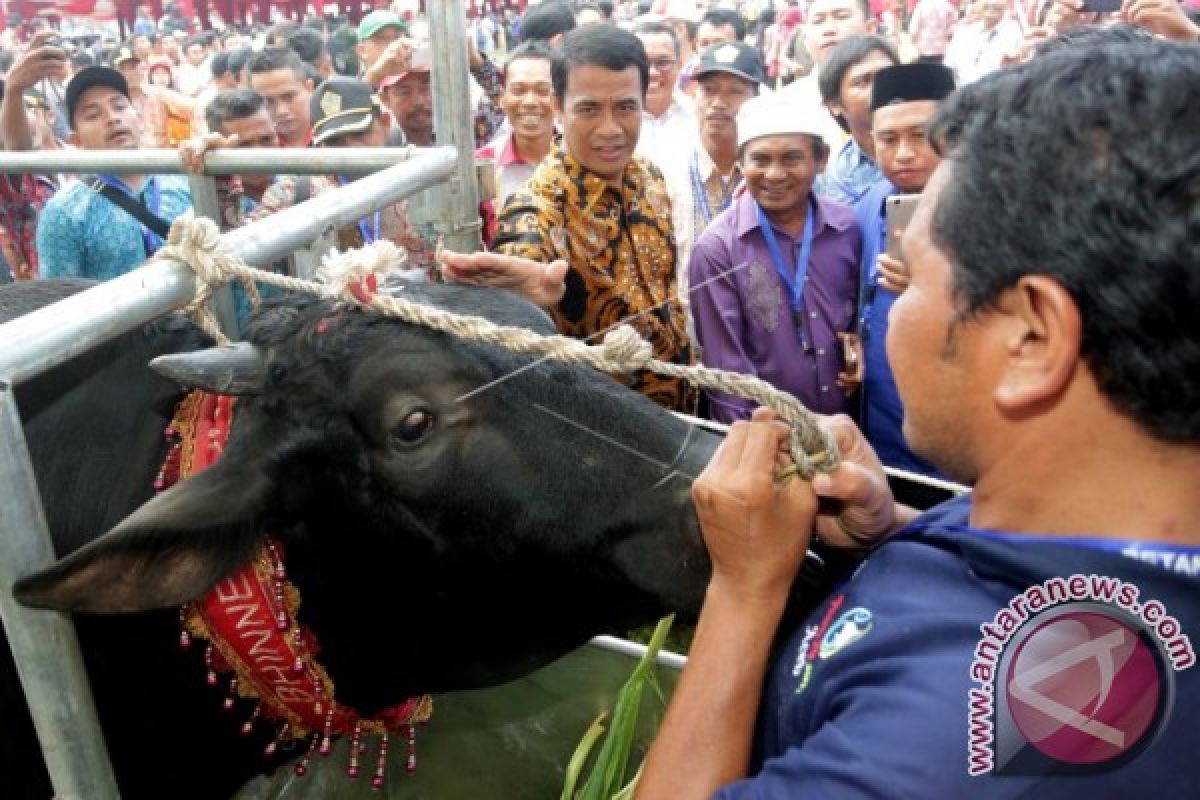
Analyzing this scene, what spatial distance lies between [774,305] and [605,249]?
Answer: 683 mm

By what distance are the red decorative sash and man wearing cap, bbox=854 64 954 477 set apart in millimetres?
2295

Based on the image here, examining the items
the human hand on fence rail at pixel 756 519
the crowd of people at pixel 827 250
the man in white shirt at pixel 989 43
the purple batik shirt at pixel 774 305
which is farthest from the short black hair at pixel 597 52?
the man in white shirt at pixel 989 43

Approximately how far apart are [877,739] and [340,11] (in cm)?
3801

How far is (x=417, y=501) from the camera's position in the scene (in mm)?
1978

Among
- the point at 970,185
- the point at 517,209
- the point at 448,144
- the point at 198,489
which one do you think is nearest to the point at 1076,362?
the point at 970,185

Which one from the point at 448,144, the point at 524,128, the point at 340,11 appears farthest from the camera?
the point at 340,11

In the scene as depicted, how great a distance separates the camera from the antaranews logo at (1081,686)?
1058 millimetres

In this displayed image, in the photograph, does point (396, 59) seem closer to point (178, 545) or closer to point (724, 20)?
point (724, 20)

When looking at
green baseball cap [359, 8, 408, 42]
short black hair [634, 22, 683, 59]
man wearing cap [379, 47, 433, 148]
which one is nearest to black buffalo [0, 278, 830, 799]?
man wearing cap [379, 47, 433, 148]

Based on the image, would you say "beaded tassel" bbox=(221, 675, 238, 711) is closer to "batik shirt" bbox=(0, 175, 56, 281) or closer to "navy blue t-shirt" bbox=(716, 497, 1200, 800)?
"navy blue t-shirt" bbox=(716, 497, 1200, 800)

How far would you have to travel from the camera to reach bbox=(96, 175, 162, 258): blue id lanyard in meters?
3.91

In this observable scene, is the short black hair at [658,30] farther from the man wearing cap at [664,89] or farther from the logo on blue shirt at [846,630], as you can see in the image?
the logo on blue shirt at [846,630]

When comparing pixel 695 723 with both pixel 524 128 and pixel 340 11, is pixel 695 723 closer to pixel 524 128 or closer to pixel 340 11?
pixel 524 128

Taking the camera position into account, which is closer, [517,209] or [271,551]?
[271,551]
